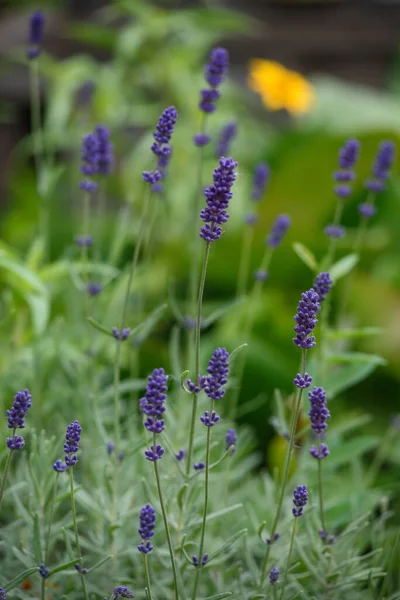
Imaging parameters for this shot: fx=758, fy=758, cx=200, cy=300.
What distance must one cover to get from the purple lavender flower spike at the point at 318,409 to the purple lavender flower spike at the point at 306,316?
0.18 feet

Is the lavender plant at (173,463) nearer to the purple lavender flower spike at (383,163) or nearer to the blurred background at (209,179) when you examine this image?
the purple lavender flower spike at (383,163)

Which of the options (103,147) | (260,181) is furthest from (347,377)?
(103,147)

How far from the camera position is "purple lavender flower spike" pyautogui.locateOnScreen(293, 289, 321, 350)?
0.55 meters

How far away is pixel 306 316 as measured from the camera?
0.55m

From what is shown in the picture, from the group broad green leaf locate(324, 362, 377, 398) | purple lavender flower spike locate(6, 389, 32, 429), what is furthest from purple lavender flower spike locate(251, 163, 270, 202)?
purple lavender flower spike locate(6, 389, 32, 429)

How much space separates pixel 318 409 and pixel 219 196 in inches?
7.5

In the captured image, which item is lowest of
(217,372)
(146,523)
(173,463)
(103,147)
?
(173,463)

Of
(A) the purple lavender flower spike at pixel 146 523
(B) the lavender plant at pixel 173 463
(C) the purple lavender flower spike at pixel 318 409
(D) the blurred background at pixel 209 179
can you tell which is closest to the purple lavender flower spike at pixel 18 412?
(B) the lavender plant at pixel 173 463

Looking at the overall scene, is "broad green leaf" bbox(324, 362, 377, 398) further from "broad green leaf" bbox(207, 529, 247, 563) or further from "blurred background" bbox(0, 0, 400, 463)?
"broad green leaf" bbox(207, 529, 247, 563)

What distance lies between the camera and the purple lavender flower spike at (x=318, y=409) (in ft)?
1.97

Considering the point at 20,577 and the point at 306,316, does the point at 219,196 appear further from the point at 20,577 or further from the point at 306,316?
the point at 20,577

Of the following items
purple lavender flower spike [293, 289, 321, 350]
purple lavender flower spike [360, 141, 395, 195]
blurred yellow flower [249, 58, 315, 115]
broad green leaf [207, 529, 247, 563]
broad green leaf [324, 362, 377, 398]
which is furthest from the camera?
blurred yellow flower [249, 58, 315, 115]

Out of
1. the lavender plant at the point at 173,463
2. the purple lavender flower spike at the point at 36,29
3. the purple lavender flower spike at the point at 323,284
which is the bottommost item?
the lavender plant at the point at 173,463

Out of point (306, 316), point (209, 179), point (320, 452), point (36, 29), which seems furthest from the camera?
point (209, 179)
